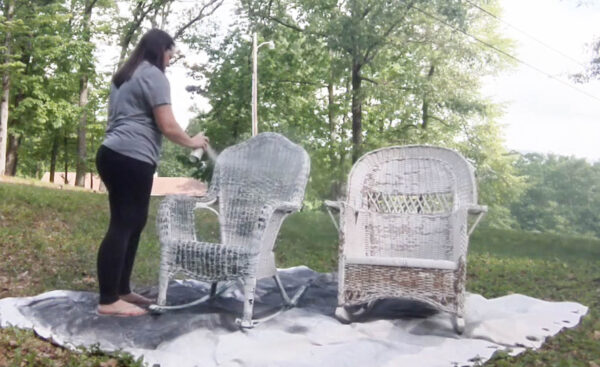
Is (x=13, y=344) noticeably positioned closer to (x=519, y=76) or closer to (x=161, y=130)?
(x=161, y=130)

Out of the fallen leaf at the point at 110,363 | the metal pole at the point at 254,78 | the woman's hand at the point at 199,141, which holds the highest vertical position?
the metal pole at the point at 254,78

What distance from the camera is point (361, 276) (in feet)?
10.9

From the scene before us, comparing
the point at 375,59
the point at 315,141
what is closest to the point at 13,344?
the point at 375,59

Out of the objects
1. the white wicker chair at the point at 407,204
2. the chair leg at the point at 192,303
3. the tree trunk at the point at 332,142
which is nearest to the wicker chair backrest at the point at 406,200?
the white wicker chair at the point at 407,204

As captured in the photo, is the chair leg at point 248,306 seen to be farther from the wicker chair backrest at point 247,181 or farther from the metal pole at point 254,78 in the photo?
the metal pole at point 254,78

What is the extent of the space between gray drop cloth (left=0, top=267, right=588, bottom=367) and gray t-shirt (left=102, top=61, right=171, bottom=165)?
889mm

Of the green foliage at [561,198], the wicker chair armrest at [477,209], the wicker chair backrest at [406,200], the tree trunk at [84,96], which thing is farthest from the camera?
the green foliage at [561,198]

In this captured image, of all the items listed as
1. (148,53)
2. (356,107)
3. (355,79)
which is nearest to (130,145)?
(148,53)

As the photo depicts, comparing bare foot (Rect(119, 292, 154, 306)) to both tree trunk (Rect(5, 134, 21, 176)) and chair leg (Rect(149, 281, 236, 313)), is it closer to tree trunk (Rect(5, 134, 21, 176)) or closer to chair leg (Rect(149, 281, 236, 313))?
chair leg (Rect(149, 281, 236, 313))

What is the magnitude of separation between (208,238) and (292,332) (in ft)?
12.8

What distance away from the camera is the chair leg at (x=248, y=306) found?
307cm

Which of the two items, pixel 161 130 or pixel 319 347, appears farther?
pixel 161 130

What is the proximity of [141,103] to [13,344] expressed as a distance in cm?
130

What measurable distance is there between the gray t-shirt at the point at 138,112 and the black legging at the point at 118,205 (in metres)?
0.05
